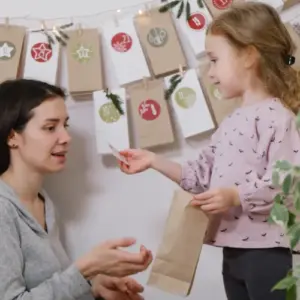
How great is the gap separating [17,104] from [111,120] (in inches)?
10.3

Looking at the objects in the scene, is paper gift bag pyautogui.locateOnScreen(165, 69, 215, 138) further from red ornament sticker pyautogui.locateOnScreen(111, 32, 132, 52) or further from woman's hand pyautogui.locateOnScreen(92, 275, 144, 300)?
woman's hand pyautogui.locateOnScreen(92, 275, 144, 300)

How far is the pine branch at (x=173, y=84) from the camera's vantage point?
4.81 feet

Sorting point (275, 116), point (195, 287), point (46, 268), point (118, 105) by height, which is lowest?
point (195, 287)

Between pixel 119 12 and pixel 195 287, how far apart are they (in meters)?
0.79

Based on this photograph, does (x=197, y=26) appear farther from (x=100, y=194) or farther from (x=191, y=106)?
(x=100, y=194)

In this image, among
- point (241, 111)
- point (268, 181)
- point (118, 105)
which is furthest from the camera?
point (118, 105)

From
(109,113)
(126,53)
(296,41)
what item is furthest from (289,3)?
(109,113)

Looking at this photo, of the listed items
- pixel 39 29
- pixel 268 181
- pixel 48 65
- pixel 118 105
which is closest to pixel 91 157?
pixel 118 105

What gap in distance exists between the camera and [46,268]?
1214 millimetres

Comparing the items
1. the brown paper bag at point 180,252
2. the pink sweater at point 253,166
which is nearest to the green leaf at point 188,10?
the pink sweater at point 253,166

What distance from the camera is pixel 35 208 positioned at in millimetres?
1386

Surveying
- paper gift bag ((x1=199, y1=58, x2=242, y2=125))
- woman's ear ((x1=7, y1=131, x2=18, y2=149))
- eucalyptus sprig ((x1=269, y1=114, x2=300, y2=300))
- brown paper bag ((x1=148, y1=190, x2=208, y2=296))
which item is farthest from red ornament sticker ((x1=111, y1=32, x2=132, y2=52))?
eucalyptus sprig ((x1=269, y1=114, x2=300, y2=300))

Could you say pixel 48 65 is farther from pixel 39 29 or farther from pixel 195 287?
pixel 195 287

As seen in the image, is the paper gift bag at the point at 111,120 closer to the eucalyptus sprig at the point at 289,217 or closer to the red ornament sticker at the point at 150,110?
the red ornament sticker at the point at 150,110
